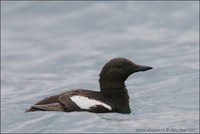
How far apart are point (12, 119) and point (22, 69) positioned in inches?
355

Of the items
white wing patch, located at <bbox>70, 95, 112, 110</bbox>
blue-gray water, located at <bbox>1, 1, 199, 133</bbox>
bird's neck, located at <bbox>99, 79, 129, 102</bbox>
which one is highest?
blue-gray water, located at <bbox>1, 1, 199, 133</bbox>

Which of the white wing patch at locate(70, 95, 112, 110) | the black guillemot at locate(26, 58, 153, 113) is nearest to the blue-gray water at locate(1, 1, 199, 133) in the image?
the black guillemot at locate(26, 58, 153, 113)

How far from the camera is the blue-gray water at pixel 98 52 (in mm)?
17750

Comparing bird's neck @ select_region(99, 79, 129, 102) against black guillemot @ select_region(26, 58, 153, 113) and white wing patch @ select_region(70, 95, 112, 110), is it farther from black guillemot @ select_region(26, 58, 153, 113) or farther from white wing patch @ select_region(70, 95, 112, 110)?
white wing patch @ select_region(70, 95, 112, 110)

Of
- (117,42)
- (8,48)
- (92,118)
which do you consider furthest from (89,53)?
(92,118)

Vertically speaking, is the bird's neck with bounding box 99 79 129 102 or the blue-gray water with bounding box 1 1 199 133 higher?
the blue-gray water with bounding box 1 1 199 133

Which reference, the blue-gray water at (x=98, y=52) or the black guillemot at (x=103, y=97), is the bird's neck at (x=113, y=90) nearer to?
the black guillemot at (x=103, y=97)

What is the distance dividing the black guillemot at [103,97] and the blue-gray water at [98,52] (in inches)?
10.1

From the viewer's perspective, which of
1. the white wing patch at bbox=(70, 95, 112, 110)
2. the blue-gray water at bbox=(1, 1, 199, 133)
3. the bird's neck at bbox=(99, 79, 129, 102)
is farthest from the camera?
the blue-gray water at bbox=(1, 1, 199, 133)

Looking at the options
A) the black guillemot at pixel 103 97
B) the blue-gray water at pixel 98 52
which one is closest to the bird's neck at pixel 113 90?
the black guillemot at pixel 103 97

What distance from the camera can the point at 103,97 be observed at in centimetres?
1527

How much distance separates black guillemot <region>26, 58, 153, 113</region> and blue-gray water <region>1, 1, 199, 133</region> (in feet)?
0.84

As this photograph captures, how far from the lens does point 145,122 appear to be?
14461mm

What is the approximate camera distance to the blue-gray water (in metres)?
17.8
